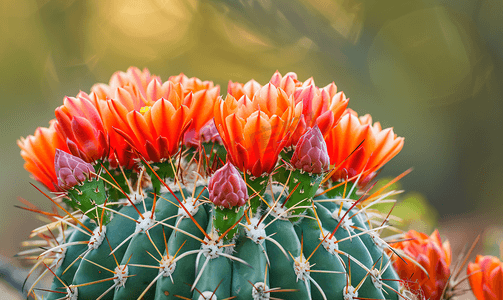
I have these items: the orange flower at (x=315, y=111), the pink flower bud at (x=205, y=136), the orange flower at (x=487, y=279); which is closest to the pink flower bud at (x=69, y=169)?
the pink flower bud at (x=205, y=136)

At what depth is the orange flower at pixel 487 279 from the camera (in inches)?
20.3

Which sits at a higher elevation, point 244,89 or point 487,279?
point 244,89

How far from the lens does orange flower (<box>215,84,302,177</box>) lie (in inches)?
14.0

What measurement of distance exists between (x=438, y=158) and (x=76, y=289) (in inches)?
115

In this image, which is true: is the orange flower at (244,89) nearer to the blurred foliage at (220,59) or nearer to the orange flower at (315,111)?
the orange flower at (315,111)

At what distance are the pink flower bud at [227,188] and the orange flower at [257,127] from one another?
0.16ft

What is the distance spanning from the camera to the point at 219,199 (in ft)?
1.06

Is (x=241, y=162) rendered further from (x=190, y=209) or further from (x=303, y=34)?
(x=303, y=34)

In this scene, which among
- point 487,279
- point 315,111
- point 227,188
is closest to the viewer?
point 227,188

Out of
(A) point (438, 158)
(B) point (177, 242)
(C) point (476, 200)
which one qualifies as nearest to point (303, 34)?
(B) point (177, 242)

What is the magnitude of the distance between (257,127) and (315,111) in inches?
4.3

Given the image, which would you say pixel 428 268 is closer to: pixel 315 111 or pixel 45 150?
pixel 315 111

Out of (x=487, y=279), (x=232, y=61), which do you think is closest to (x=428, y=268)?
(x=487, y=279)

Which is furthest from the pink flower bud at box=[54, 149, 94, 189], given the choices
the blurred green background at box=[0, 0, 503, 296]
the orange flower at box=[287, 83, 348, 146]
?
the blurred green background at box=[0, 0, 503, 296]
